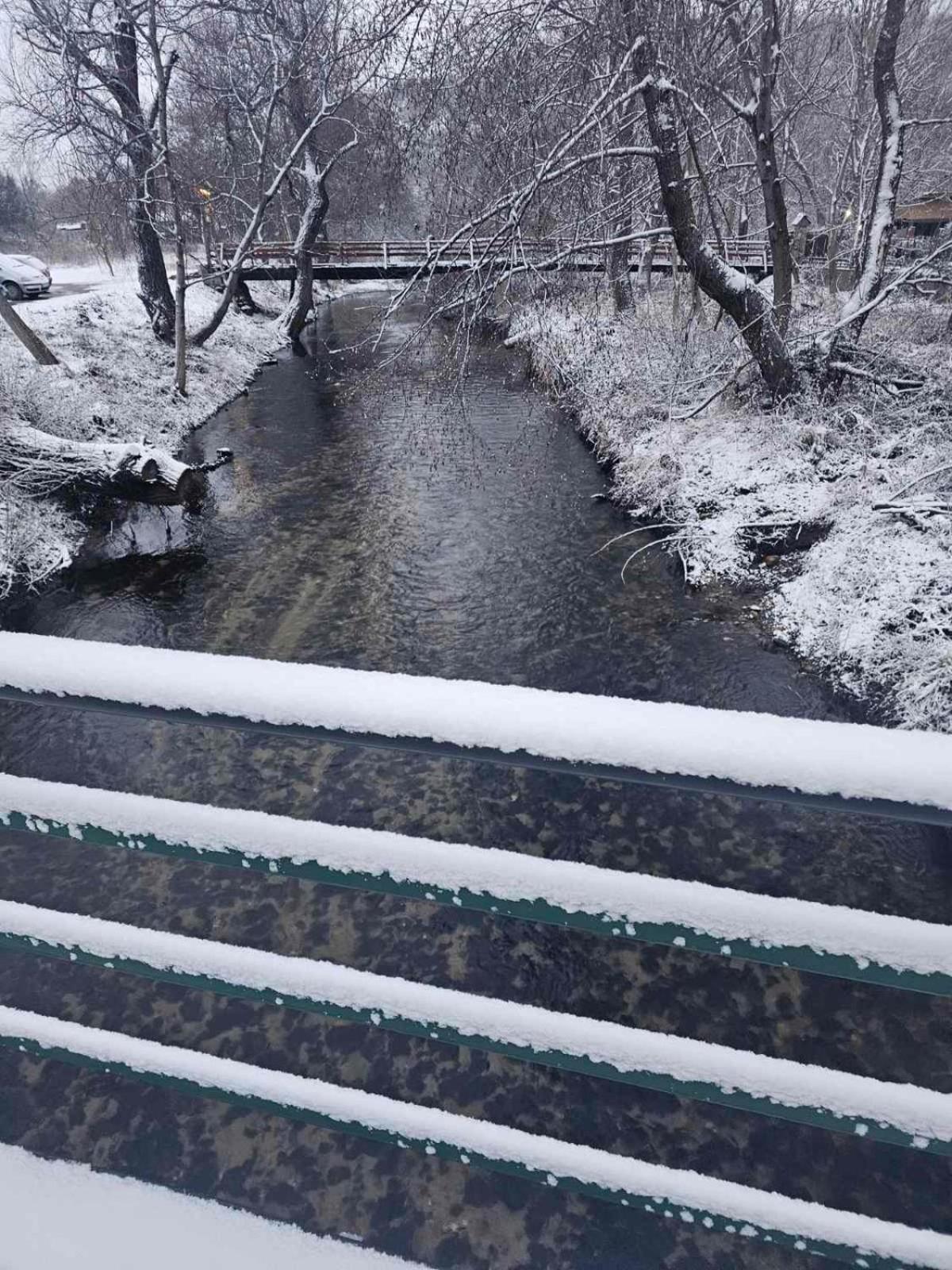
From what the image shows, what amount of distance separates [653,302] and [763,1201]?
633 inches

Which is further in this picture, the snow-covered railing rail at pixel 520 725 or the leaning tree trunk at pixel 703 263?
the leaning tree trunk at pixel 703 263

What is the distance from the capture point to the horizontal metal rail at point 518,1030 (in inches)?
47.3

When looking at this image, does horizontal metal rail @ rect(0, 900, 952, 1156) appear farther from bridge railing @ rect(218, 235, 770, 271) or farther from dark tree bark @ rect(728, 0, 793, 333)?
dark tree bark @ rect(728, 0, 793, 333)

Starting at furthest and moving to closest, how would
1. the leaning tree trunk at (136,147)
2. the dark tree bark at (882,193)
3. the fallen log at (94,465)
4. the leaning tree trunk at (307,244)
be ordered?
the leaning tree trunk at (307,244), the leaning tree trunk at (136,147), the dark tree bark at (882,193), the fallen log at (94,465)

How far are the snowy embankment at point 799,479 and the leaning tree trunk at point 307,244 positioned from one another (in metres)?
10.2

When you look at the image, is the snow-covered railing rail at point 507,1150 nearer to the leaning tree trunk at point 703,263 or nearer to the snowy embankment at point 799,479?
the snowy embankment at point 799,479

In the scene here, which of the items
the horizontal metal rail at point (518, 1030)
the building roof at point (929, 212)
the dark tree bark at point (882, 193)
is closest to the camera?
the horizontal metal rail at point (518, 1030)

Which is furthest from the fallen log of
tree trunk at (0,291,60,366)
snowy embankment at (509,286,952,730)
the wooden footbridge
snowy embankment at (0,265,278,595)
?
snowy embankment at (509,286,952,730)

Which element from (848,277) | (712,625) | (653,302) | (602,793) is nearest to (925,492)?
(712,625)

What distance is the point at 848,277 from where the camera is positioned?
Result: 2100 centimetres

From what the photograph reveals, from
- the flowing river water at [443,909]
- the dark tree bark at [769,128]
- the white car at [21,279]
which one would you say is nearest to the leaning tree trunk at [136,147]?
the white car at [21,279]

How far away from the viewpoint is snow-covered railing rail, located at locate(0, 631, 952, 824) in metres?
0.95

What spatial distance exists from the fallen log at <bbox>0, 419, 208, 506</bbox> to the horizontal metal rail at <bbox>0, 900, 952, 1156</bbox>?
954cm

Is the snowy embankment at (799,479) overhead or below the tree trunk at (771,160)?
below
